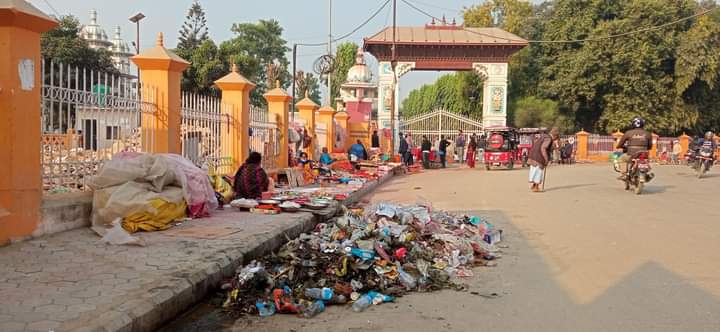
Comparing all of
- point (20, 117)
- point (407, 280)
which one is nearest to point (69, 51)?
point (20, 117)

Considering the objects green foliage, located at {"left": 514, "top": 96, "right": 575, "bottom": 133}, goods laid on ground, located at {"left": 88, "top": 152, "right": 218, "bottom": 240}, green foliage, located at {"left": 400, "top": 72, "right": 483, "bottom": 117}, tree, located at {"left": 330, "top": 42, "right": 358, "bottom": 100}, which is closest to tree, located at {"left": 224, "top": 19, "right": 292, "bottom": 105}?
tree, located at {"left": 330, "top": 42, "right": 358, "bottom": 100}

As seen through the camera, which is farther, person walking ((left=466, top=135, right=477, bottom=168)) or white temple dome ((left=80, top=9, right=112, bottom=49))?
white temple dome ((left=80, top=9, right=112, bottom=49))

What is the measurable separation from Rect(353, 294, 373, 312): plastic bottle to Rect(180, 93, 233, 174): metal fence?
5621 mm

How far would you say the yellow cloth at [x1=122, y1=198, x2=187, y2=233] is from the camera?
Answer: 246 inches

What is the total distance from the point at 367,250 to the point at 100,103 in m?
3.75

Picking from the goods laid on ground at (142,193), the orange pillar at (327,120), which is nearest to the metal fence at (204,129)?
the goods laid on ground at (142,193)

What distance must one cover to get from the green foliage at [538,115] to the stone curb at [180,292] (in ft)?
99.9

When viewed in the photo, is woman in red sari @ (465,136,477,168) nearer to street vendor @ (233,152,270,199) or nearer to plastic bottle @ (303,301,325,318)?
street vendor @ (233,152,270,199)

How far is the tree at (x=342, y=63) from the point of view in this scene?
52594 millimetres

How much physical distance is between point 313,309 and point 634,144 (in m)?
11.1

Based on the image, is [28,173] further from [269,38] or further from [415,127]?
[269,38]

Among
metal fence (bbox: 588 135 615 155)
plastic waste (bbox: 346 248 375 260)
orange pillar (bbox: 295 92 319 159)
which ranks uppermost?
orange pillar (bbox: 295 92 319 159)

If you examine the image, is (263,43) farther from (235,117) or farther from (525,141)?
(235,117)

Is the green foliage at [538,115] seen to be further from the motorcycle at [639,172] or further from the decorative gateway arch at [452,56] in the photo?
the motorcycle at [639,172]
